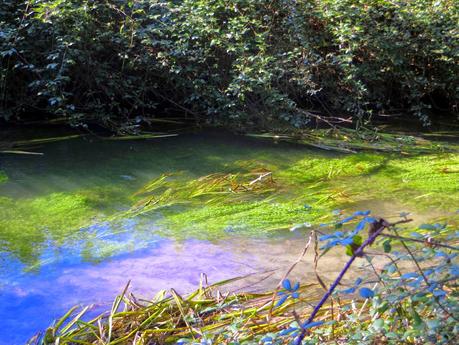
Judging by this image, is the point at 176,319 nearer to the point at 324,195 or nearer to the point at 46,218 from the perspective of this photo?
the point at 46,218

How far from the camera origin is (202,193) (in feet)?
14.2

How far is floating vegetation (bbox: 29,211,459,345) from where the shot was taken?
1.76 meters

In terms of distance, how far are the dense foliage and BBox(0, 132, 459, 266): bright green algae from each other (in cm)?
73

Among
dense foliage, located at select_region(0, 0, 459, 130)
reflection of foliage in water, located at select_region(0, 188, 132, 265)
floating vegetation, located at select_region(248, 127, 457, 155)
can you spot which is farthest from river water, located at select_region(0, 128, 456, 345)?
dense foliage, located at select_region(0, 0, 459, 130)

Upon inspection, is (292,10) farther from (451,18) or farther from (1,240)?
(1,240)

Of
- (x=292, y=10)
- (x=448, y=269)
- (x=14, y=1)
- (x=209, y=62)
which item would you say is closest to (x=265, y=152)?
(x=209, y=62)

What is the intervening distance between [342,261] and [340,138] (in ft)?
9.79

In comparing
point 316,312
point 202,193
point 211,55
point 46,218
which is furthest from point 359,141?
point 316,312

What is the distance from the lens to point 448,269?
72.7 inches

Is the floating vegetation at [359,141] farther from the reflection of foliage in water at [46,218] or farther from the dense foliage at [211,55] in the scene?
the reflection of foliage in water at [46,218]

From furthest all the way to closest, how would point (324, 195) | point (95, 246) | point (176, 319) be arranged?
point (324, 195) → point (95, 246) → point (176, 319)

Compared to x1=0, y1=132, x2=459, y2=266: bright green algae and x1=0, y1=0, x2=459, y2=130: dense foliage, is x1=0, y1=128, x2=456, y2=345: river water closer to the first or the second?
x1=0, y1=132, x2=459, y2=266: bright green algae

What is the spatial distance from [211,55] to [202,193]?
2.28 metres

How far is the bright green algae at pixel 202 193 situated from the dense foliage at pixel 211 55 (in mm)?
732
